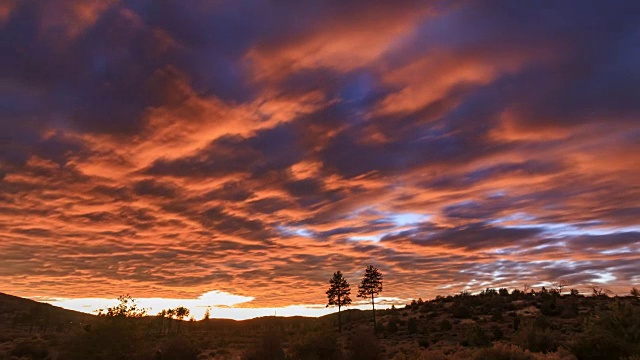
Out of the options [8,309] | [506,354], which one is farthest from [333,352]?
[8,309]

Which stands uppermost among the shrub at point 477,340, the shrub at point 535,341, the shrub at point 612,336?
the shrub at point 612,336

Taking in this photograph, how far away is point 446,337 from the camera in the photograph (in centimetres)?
5509

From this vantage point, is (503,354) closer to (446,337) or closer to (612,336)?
(612,336)

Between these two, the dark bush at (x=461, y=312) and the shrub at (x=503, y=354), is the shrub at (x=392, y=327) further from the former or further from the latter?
the shrub at (x=503, y=354)

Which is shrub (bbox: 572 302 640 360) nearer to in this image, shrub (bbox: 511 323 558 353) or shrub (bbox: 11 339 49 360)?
shrub (bbox: 511 323 558 353)

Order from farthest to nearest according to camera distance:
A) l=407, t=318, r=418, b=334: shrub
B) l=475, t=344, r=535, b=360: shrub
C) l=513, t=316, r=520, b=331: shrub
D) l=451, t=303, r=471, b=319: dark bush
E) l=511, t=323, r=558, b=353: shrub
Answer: l=451, t=303, r=471, b=319: dark bush → l=407, t=318, r=418, b=334: shrub → l=513, t=316, r=520, b=331: shrub → l=511, t=323, r=558, b=353: shrub → l=475, t=344, r=535, b=360: shrub

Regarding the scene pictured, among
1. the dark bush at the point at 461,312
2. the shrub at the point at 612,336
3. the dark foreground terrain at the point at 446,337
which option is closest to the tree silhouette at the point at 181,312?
the dark foreground terrain at the point at 446,337

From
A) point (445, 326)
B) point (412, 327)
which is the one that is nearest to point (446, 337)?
point (445, 326)

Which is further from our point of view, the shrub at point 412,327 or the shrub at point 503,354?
the shrub at point 412,327

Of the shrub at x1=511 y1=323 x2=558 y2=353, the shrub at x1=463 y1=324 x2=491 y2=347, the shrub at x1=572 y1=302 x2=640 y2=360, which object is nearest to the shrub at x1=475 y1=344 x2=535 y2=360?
the shrub at x1=572 y1=302 x2=640 y2=360

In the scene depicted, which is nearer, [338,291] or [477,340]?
[477,340]

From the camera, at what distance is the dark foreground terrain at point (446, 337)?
24.5 m

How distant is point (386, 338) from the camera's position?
6231cm

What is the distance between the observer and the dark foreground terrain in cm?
2452
